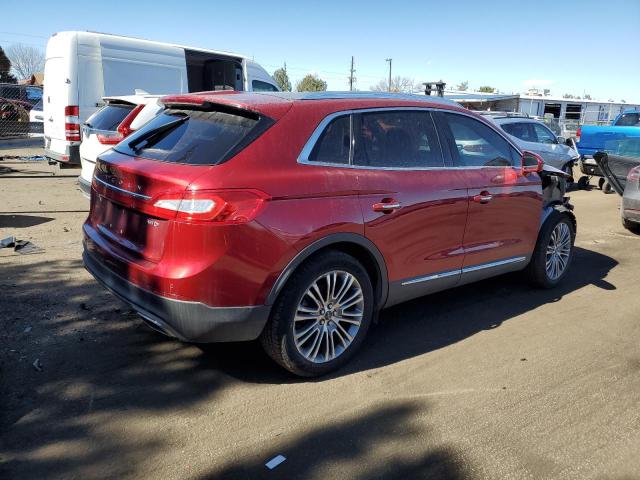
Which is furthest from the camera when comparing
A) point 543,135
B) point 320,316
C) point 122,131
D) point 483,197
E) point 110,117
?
point 543,135

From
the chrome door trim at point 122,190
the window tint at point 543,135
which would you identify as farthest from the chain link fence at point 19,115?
the chrome door trim at point 122,190

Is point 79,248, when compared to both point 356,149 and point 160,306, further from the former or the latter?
point 356,149

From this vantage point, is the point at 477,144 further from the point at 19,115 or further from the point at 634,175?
the point at 19,115

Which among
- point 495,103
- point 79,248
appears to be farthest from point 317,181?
point 495,103

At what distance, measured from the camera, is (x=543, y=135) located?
12.1 metres

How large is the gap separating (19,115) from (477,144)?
2316 centimetres

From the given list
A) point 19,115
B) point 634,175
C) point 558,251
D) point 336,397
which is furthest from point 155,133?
point 19,115

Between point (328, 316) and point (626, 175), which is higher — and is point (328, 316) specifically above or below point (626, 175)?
below

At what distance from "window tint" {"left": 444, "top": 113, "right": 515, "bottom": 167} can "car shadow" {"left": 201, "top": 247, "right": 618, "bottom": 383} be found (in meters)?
1.37

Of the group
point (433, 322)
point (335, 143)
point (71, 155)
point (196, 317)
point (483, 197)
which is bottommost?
point (433, 322)

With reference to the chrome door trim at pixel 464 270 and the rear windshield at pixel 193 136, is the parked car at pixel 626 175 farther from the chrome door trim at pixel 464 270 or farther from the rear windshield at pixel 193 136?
the rear windshield at pixel 193 136

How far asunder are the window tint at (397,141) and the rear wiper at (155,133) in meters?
1.26

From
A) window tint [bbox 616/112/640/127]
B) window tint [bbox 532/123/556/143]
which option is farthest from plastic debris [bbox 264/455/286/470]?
window tint [bbox 616/112/640/127]

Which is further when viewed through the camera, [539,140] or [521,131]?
[539,140]
